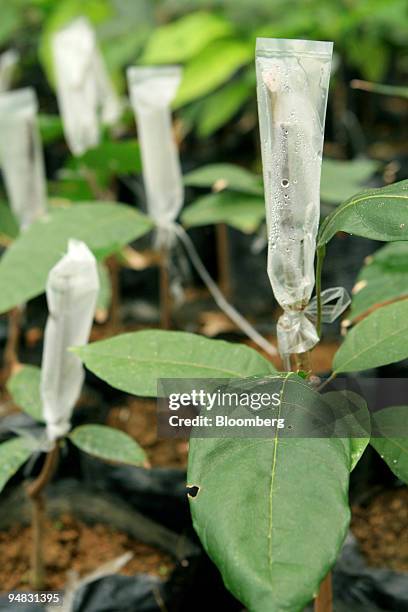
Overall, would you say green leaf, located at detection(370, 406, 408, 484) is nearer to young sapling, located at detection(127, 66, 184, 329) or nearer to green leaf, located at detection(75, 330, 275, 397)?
green leaf, located at detection(75, 330, 275, 397)

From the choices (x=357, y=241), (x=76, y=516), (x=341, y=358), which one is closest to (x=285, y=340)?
(x=341, y=358)

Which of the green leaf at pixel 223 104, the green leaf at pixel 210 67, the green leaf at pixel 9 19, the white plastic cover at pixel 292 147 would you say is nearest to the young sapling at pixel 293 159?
the white plastic cover at pixel 292 147

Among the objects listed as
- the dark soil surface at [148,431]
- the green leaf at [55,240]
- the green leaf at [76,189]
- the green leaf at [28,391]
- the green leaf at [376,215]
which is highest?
the green leaf at [376,215]

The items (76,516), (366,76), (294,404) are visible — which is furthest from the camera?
(366,76)

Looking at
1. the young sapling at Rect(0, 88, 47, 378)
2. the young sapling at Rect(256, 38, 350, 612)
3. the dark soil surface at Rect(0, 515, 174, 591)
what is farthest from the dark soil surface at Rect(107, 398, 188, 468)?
the young sapling at Rect(256, 38, 350, 612)

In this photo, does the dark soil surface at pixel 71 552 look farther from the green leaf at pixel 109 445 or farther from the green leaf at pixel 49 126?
the green leaf at pixel 49 126

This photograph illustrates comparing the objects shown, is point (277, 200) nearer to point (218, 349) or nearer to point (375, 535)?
point (218, 349)
